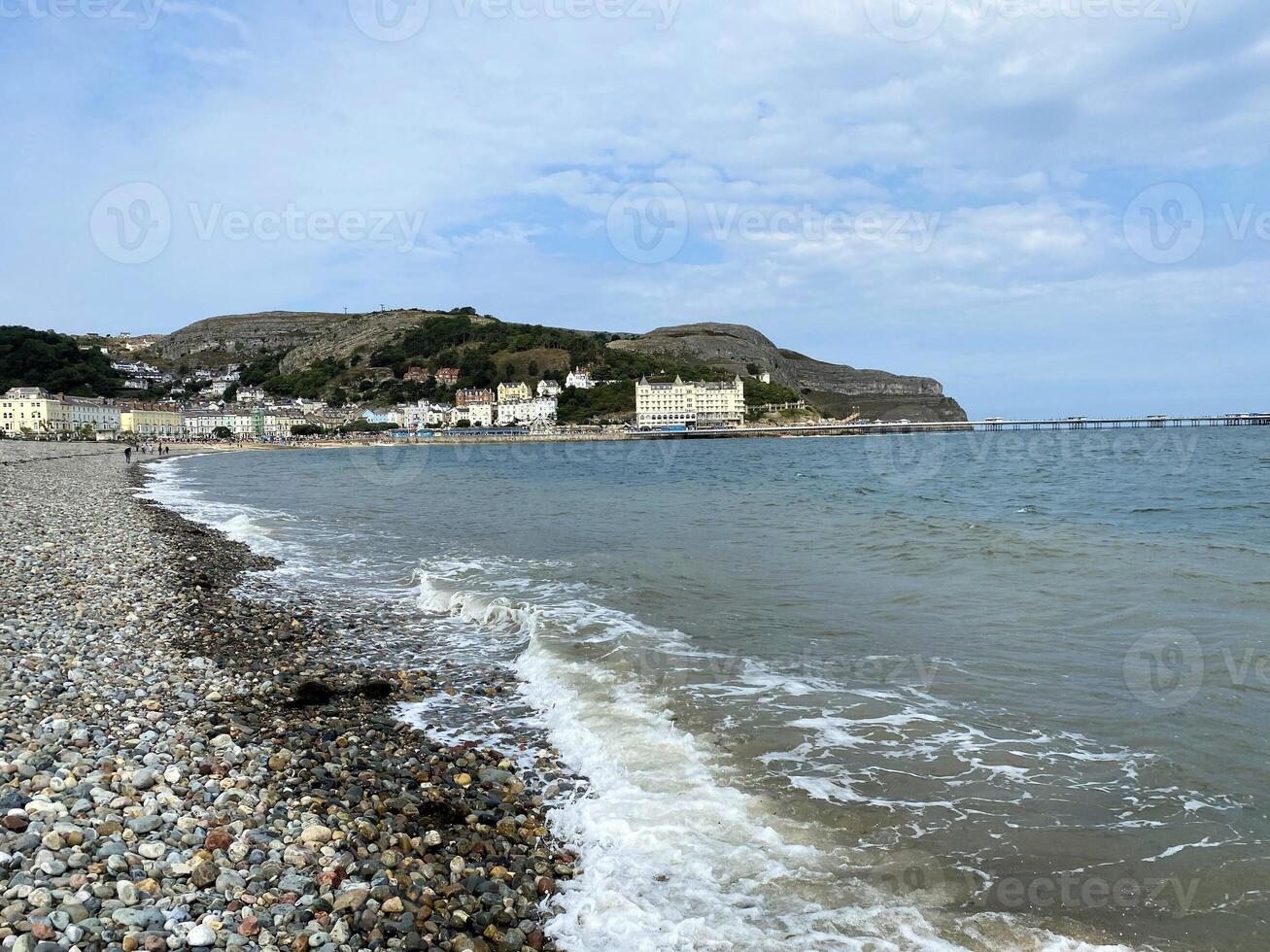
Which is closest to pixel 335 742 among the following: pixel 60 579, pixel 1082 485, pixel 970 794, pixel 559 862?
pixel 559 862

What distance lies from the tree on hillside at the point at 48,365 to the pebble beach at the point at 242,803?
151 metres

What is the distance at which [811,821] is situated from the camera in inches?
207

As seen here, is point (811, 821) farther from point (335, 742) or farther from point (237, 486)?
point (237, 486)

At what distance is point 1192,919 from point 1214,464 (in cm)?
5416

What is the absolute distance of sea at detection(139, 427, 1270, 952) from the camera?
4.31m

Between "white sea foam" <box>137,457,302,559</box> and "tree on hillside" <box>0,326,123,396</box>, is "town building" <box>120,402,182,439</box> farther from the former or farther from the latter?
"white sea foam" <box>137,457,302,559</box>

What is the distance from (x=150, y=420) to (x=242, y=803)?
15010 centimetres

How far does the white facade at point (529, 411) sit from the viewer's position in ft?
520

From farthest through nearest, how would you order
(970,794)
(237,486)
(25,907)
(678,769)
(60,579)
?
(237,486) < (60,579) < (678,769) < (970,794) < (25,907)

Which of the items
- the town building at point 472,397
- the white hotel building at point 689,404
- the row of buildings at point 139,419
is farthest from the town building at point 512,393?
the row of buildings at point 139,419

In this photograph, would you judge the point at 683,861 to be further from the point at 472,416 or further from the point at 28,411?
the point at 472,416

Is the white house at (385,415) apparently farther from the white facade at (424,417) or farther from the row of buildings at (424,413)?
the white facade at (424,417)

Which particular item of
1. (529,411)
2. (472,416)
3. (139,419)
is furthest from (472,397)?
(139,419)

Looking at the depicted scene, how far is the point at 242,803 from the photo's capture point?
15.8ft
